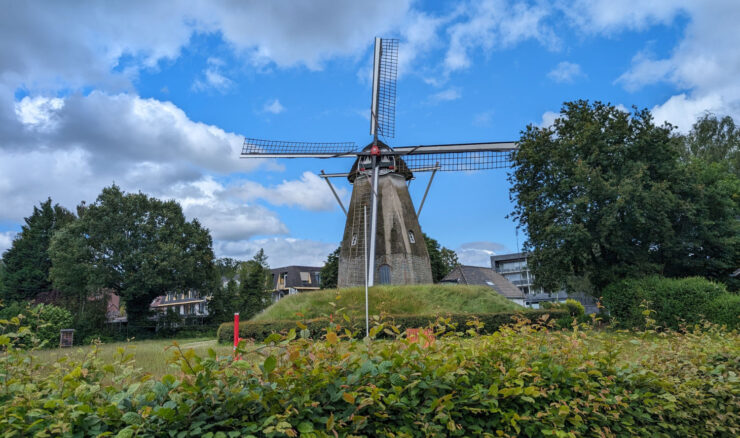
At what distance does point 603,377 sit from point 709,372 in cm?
158

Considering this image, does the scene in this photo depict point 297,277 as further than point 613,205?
Yes

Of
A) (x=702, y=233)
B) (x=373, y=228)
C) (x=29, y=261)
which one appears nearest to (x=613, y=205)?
(x=702, y=233)

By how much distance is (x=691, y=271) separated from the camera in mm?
25312

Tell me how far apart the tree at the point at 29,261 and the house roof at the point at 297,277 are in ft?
90.6

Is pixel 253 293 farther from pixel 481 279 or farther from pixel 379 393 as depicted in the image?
pixel 379 393

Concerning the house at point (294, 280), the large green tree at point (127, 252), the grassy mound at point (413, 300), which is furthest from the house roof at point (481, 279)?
the house at point (294, 280)

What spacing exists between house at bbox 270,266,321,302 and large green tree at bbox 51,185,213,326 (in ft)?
92.7

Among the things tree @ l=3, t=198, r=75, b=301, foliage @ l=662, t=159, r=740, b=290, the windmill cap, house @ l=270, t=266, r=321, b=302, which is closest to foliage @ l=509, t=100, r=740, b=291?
foliage @ l=662, t=159, r=740, b=290

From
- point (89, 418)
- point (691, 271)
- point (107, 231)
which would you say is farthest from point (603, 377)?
point (107, 231)

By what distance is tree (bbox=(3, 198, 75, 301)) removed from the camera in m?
41.2

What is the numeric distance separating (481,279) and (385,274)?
73.5 ft

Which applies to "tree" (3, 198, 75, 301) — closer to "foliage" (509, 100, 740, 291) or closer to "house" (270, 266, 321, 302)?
"house" (270, 266, 321, 302)

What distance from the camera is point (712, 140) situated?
3553 cm

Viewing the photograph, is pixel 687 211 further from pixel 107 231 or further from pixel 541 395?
pixel 107 231
